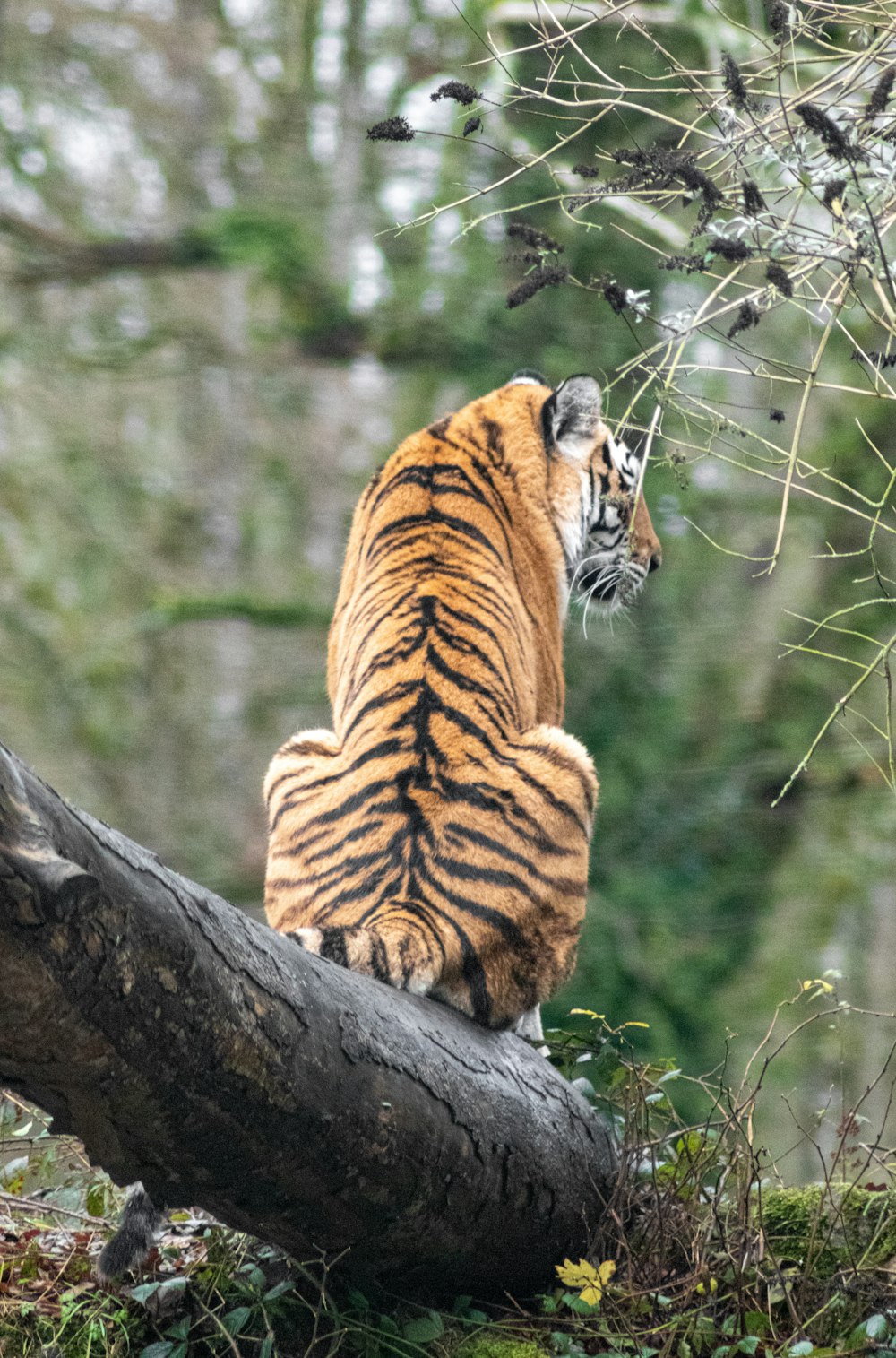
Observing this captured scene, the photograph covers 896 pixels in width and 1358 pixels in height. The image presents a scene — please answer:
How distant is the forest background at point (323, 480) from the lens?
8.20 meters

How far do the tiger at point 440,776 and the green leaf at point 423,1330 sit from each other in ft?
1.84

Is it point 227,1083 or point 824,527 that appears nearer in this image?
point 227,1083

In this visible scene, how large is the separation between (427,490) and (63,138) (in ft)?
17.8

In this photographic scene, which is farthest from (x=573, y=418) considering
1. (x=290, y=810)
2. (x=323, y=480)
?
(x=323, y=480)

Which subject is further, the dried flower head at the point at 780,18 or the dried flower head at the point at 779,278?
the dried flower head at the point at 780,18

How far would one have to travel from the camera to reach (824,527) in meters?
8.41

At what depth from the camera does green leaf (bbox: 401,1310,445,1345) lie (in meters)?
2.92

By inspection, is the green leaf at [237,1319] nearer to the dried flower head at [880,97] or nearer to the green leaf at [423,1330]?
the green leaf at [423,1330]

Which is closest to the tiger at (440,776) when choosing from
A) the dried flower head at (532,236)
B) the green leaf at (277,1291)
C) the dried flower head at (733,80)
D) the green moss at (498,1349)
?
the green leaf at (277,1291)

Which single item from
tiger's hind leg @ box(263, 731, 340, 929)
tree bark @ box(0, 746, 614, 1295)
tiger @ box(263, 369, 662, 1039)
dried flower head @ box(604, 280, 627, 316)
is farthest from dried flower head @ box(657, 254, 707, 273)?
tiger's hind leg @ box(263, 731, 340, 929)

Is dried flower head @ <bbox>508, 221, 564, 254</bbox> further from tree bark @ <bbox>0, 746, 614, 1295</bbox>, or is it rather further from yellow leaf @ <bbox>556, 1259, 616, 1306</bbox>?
yellow leaf @ <bbox>556, 1259, 616, 1306</bbox>

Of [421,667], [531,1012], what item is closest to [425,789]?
[421,667]

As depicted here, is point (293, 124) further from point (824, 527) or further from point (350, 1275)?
point (350, 1275)

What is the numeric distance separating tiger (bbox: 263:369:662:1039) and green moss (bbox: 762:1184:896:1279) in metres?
0.79
